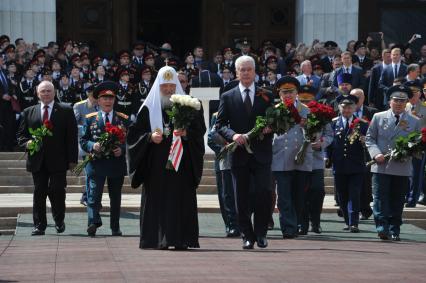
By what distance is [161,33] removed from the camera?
3862cm

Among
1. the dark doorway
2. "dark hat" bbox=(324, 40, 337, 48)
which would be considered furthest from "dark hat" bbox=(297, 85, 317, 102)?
the dark doorway

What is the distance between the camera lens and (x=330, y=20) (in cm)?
3212

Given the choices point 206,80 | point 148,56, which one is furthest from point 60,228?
point 148,56

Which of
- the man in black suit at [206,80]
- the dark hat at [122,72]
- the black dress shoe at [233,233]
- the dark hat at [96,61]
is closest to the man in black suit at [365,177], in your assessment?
the black dress shoe at [233,233]

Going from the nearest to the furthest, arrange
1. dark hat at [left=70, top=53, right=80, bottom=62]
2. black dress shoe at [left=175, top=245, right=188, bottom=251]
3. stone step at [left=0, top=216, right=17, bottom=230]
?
black dress shoe at [left=175, top=245, right=188, bottom=251] → stone step at [left=0, top=216, right=17, bottom=230] → dark hat at [left=70, top=53, right=80, bottom=62]

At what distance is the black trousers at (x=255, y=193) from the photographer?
50.4ft

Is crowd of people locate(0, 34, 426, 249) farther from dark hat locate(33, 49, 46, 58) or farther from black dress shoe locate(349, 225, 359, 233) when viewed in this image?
dark hat locate(33, 49, 46, 58)

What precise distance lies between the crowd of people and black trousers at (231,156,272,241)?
0.01 m

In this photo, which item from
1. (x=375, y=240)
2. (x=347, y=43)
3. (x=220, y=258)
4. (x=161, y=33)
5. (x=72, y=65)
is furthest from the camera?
(x=161, y=33)

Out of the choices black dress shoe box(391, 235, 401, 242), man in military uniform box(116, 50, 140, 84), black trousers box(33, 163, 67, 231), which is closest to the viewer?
black dress shoe box(391, 235, 401, 242)

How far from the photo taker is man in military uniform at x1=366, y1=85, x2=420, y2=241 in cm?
1772

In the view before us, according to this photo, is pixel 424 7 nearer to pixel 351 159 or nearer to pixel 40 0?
pixel 40 0

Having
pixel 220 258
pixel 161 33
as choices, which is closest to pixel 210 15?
pixel 161 33

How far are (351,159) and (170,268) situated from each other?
666 centimetres
